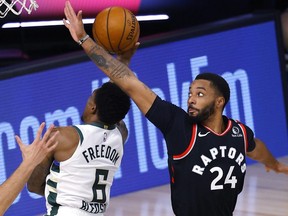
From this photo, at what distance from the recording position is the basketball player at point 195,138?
495 centimetres

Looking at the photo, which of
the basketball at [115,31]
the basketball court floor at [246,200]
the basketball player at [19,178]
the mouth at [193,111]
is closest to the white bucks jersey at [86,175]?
the mouth at [193,111]

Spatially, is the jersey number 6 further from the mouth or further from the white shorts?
the mouth

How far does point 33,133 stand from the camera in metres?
8.05

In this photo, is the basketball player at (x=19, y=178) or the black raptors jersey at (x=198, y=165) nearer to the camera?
the basketball player at (x=19, y=178)

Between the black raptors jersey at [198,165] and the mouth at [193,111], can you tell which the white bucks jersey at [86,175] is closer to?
the black raptors jersey at [198,165]

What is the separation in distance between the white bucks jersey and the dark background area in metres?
4.08

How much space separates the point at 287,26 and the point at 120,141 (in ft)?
17.8

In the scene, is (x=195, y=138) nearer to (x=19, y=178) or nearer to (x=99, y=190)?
(x=99, y=190)

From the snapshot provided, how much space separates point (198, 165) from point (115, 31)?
1105 mm

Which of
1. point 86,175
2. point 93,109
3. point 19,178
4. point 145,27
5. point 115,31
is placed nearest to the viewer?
point 19,178

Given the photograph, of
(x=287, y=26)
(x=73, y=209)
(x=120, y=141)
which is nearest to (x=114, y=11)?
(x=120, y=141)

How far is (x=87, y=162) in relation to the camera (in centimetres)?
512

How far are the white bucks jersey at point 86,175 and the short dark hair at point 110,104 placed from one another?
7 centimetres

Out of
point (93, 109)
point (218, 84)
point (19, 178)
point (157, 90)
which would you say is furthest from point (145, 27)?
point (19, 178)
